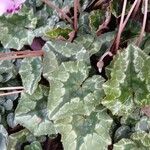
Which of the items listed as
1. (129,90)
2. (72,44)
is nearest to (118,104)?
(129,90)

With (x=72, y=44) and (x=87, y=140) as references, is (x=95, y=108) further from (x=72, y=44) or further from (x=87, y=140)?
(x=72, y=44)

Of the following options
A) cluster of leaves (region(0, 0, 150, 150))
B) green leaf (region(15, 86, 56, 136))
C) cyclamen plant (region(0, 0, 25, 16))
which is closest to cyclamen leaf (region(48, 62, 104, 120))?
cluster of leaves (region(0, 0, 150, 150))

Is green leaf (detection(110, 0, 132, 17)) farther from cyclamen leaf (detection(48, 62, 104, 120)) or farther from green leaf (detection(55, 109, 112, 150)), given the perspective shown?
green leaf (detection(55, 109, 112, 150))

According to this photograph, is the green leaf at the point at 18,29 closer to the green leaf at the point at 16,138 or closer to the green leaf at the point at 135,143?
the green leaf at the point at 16,138

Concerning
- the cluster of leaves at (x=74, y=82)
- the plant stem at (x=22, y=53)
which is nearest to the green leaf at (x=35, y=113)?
the cluster of leaves at (x=74, y=82)

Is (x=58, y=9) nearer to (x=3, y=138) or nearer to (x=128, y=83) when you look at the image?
(x=128, y=83)
